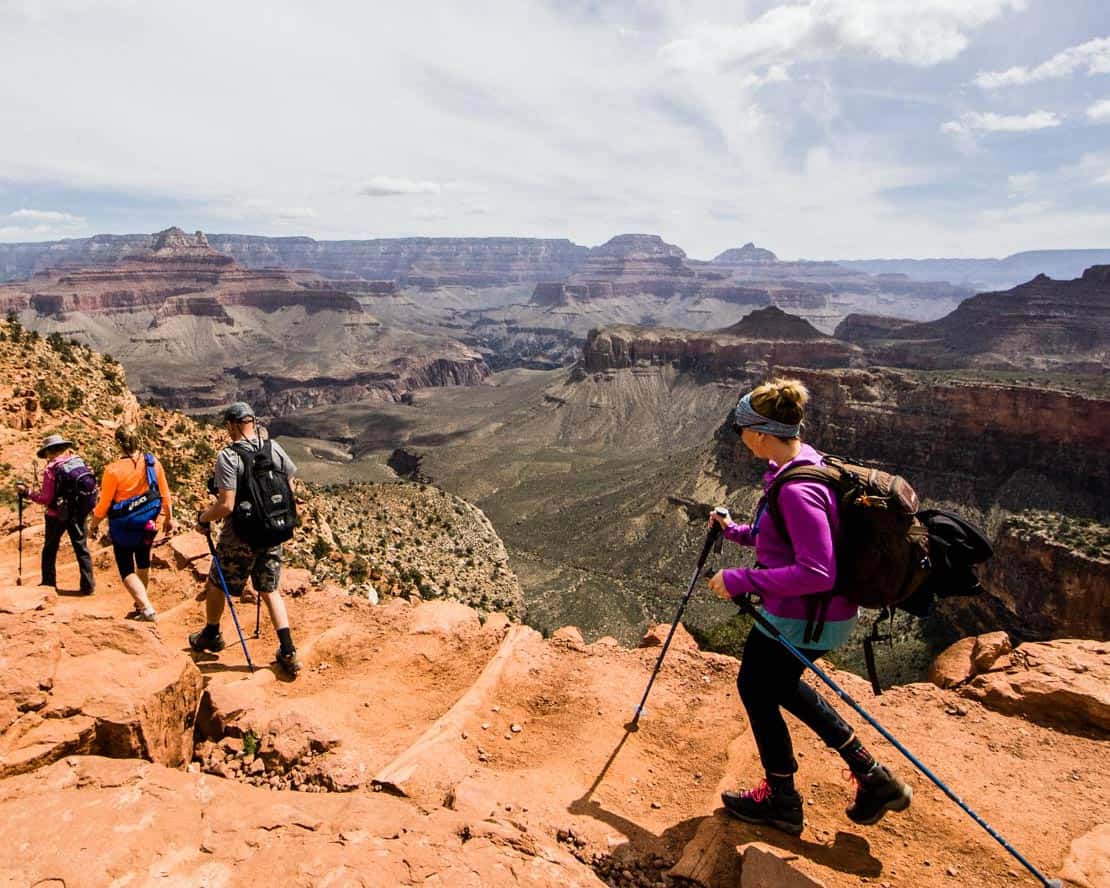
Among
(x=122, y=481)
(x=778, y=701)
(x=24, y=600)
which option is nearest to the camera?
(x=778, y=701)

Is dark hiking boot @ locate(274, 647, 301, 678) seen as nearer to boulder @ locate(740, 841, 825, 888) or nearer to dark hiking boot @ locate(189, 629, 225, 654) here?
dark hiking boot @ locate(189, 629, 225, 654)

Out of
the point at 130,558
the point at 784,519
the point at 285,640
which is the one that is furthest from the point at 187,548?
the point at 784,519

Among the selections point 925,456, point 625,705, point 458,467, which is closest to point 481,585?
point 625,705

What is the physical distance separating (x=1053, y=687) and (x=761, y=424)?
577 cm

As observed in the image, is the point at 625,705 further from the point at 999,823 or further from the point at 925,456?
the point at 925,456

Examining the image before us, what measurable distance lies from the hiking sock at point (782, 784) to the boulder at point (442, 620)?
205 inches

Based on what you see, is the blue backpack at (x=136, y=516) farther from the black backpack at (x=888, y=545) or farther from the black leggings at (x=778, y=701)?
the black backpack at (x=888, y=545)

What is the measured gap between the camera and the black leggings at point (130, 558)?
336 inches

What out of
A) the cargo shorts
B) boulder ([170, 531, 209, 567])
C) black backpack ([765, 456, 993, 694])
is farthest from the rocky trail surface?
boulder ([170, 531, 209, 567])

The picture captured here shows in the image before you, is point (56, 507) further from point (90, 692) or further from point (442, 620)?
point (442, 620)

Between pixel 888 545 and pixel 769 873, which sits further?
pixel 769 873

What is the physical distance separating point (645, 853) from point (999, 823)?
3.17 m

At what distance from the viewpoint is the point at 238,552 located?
7.94 meters

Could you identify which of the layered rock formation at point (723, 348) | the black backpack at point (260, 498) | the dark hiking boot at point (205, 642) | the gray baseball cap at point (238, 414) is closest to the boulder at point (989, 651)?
the black backpack at point (260, 498)
